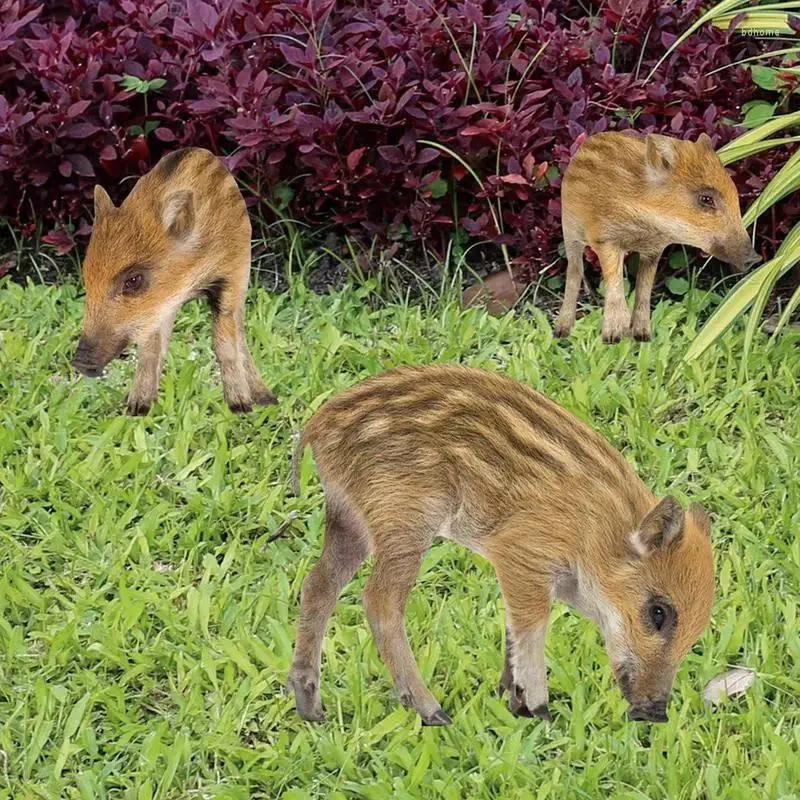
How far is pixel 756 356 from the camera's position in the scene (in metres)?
3.97

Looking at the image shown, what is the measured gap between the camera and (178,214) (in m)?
2.17

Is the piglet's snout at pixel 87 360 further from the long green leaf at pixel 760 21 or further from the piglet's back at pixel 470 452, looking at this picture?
the long green leaf at pixel 760 21

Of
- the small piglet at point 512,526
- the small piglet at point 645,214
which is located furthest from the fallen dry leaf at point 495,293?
the small piglet at point 512,526

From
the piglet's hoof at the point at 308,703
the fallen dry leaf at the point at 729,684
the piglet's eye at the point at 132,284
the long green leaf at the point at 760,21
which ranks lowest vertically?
the fallen dry leaf at the point at 729,684

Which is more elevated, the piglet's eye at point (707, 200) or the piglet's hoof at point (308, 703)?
the piglet's eye at point (707, 200)

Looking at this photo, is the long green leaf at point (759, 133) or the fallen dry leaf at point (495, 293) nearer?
the long green leaf at point (759, 133)

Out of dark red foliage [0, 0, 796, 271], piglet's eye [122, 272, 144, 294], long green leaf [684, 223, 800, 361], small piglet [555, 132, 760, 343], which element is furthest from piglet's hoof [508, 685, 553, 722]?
dark red foliage [0, 0, 796, 271]

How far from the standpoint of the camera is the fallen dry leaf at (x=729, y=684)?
287 cm

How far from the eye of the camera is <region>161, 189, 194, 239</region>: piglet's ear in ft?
7.06

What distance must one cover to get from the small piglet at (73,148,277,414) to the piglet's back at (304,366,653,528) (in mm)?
322

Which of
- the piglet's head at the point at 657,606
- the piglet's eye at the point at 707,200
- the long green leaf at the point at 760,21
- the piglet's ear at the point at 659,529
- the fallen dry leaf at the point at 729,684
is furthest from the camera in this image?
the long green leaf at the point at 760,21

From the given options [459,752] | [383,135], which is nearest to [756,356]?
[383,135]

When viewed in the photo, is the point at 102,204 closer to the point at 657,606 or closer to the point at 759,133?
the point at 657,606

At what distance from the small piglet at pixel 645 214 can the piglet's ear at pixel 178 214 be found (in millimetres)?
621
